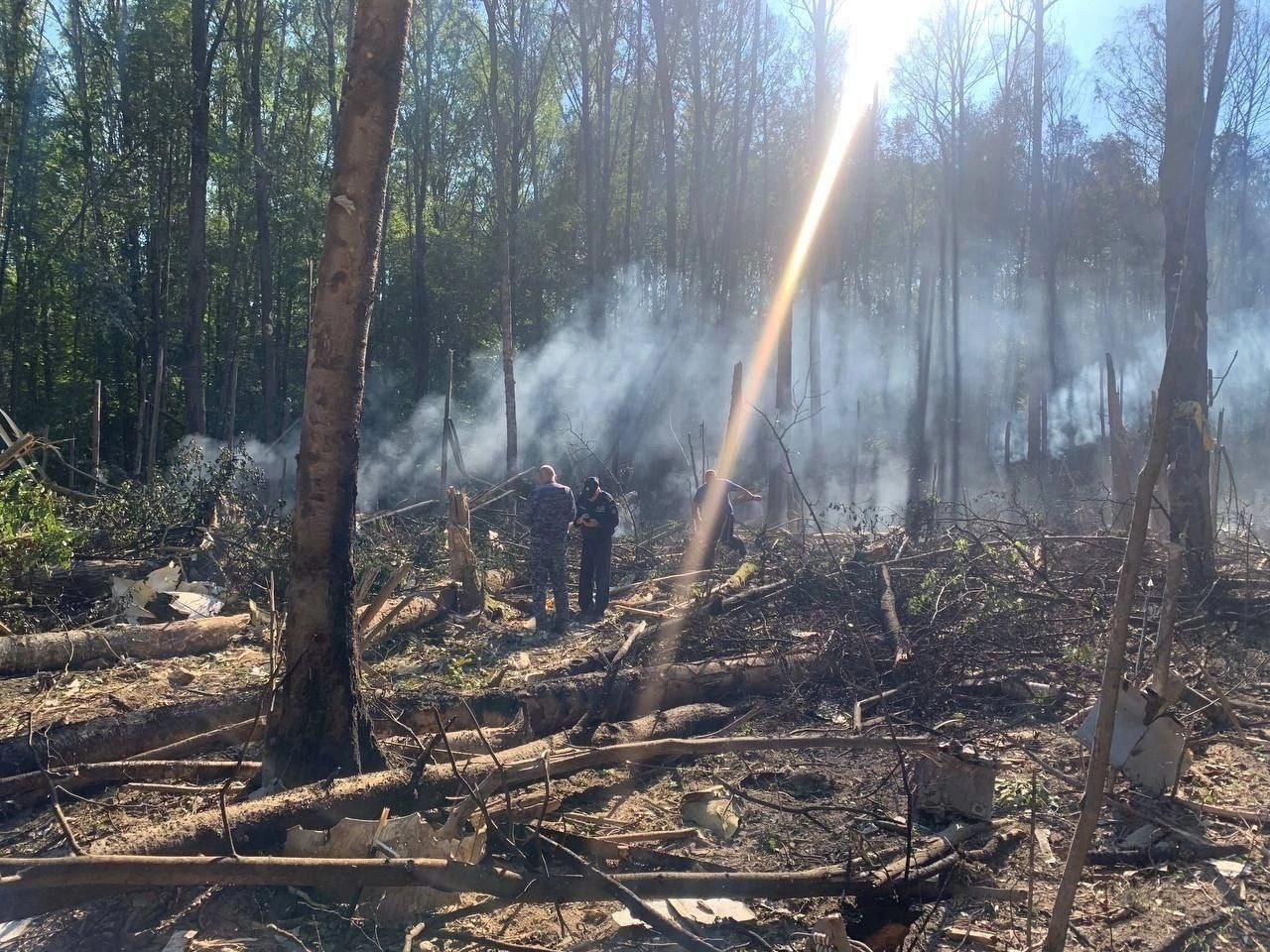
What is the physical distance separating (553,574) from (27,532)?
16.3 ft

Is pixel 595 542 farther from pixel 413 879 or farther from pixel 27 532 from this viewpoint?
pixel 413 879

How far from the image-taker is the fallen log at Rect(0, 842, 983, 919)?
124 inches

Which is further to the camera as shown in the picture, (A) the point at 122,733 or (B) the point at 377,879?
(A) the point at 122,733

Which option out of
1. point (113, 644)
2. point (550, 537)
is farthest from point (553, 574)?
→ point (113, 644)

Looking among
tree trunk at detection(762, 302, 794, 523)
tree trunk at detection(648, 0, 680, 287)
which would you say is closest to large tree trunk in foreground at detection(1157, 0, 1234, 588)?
tree trunk at detection(762, 302, 794, 523)

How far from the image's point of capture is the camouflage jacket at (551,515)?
31.6ft

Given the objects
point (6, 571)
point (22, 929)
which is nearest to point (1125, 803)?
point (22, 929)

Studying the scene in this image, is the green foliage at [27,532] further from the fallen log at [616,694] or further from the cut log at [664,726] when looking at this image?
the cut log at [664,726]

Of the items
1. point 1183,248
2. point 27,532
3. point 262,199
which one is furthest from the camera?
point 262,199

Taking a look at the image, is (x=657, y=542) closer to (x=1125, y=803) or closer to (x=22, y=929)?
(x=1125, y=803)

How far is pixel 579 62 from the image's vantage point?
28.5m

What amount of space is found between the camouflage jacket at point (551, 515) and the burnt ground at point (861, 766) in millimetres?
1023

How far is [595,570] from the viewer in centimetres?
1023

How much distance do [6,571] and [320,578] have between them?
5.65m
